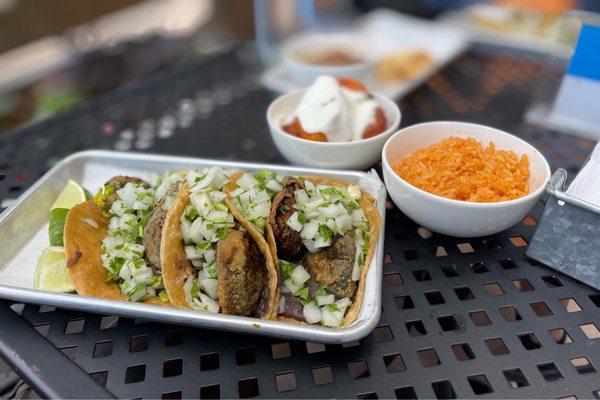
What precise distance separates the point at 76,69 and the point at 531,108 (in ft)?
11.3

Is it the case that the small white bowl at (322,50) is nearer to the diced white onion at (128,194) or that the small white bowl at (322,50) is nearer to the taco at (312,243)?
the taco at (312,243)

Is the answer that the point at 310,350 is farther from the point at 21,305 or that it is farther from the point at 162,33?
the point at 162,33

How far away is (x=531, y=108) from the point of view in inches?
80.9

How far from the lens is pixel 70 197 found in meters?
1.32

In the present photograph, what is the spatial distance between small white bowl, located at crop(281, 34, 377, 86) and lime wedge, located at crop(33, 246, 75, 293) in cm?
133

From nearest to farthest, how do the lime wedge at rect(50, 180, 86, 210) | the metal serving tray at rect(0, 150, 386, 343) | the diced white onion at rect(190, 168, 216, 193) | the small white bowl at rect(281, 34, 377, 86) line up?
the metal serving tray at rect(0, 150, 386, 343)
the diced white onion at rect(190, 168, 216, 193)
the lime wedge at rect(50, 180, 86, 210)
the small white bowl at rect(281, 34, 377, 86)

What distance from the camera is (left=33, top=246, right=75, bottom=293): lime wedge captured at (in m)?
1.06

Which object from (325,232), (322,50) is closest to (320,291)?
(325,232)

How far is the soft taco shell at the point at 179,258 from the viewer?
104cm

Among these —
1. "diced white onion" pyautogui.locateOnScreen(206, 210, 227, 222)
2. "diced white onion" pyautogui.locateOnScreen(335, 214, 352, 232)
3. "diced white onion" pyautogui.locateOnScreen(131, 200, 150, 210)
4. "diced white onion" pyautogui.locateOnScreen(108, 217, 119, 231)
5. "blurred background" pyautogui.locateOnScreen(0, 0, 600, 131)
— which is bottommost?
"blurred background" pyautogui.locateOnScreen(0, 0, 600, 131)

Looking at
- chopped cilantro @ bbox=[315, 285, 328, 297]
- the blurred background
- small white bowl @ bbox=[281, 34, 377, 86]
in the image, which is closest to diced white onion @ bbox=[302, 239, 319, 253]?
chopped cilantro @ bbox=[315, 285, 328, 297]

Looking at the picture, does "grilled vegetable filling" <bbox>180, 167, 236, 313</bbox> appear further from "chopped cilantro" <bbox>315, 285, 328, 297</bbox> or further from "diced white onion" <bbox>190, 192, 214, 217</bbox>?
"chopped cilantro" <bbox>315, 285, 328, 297</bbox>

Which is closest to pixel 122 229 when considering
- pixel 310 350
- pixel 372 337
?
pixel 310 350

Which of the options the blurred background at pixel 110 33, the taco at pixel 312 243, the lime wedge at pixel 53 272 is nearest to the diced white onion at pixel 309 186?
the taco at pixel 312 243
